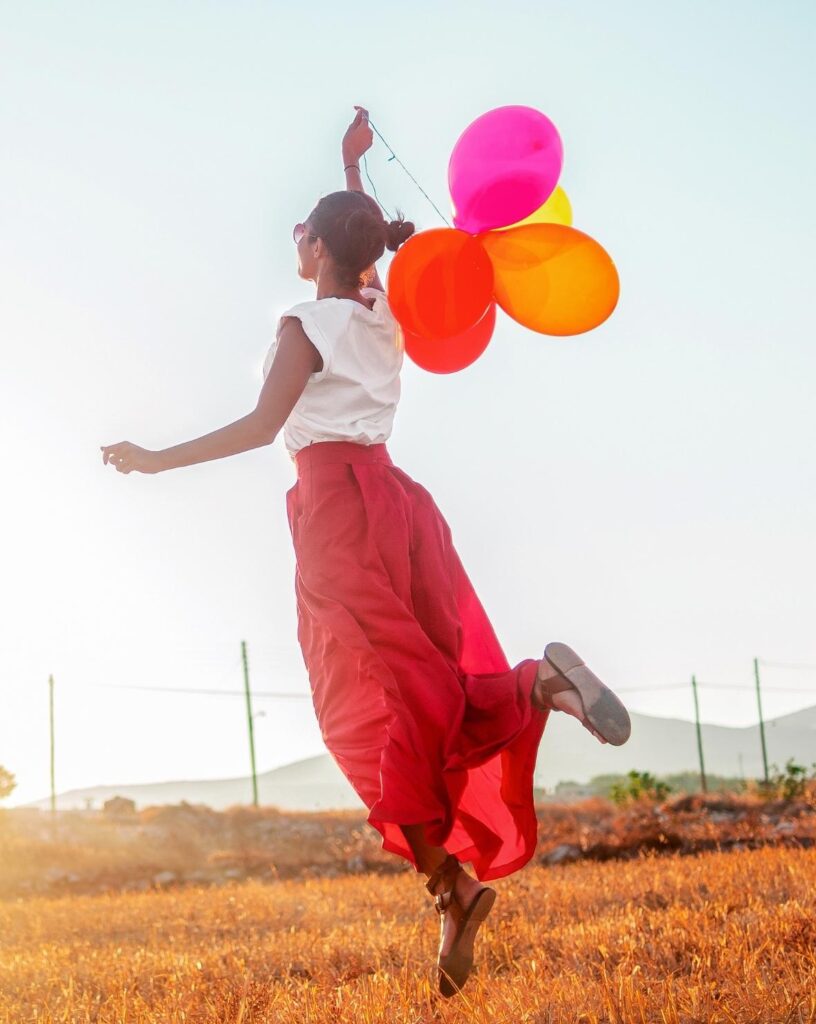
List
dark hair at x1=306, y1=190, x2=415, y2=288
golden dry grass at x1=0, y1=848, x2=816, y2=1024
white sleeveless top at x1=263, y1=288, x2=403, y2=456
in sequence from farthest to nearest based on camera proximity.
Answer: dark hair at x1=306, y1=190, x2=415, y2=288 → white sleeveless top at x1=263, y1=288, x2=403, y2=456 → golden dry grass at x1=0, y1=848, x2=816, y2=1024

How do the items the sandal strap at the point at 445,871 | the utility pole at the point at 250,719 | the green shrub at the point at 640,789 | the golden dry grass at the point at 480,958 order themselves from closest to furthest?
the golden dry grass at the point at 480,958, the sandal strap at the point at 445,871, the green shrub at the point at 640,789, the utility pole at the point at 250,719

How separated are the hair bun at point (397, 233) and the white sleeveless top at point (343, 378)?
1.01 feet

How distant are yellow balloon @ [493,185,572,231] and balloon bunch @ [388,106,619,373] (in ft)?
0.32

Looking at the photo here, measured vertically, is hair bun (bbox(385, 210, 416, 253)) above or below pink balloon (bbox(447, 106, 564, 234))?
below

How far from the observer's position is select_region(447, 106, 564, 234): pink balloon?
414 centimetres

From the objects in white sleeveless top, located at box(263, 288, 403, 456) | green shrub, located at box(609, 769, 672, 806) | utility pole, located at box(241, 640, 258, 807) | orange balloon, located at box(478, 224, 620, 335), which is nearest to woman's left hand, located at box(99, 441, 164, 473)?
white sleeveless top, located at box(263, 288, 403, 456)

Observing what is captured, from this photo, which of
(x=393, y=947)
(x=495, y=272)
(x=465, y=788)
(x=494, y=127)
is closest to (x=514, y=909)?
(x=393, y=947)

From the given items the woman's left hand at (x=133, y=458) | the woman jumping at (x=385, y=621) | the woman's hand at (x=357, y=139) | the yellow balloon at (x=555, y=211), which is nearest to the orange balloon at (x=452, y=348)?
the woman jumping at (x=385, y=621)

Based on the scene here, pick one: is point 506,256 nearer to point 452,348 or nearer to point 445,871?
point 452,348

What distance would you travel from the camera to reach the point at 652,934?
4188mm

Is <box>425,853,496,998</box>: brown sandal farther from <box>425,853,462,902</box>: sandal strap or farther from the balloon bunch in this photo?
the balloon bunch

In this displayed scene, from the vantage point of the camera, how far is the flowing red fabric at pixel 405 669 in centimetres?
346

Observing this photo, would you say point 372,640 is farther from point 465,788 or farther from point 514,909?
point 514,909

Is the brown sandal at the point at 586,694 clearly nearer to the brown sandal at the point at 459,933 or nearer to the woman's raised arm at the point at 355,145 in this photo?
the brown sandal at the point at 459,933
